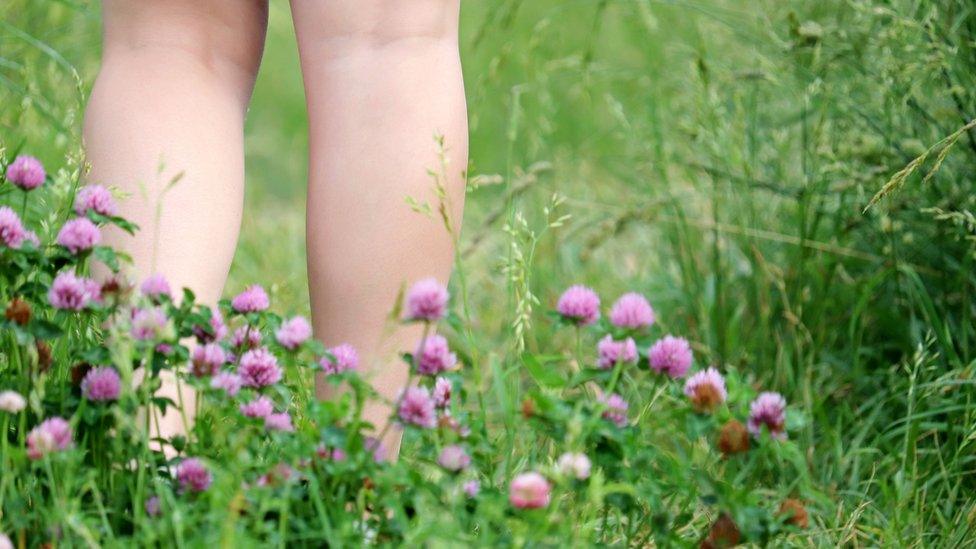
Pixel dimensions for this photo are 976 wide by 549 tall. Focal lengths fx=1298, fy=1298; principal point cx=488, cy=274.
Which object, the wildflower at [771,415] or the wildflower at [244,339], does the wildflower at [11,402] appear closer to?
the wildflower at [244,339]

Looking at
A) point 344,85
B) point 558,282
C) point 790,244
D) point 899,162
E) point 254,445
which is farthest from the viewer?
point 558,282

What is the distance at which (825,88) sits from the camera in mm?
2162

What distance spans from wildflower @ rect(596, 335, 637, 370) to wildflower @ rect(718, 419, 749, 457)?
0.12m

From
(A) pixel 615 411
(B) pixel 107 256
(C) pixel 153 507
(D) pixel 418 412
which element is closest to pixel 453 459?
(D) pixel 418 412

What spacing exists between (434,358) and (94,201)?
1.26 ft

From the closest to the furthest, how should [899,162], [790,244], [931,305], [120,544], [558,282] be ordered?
1. [120,544]
2. [931,305]
3. [899,162]
4. [790,244]
5. [558,282]

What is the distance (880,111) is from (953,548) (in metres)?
0.90

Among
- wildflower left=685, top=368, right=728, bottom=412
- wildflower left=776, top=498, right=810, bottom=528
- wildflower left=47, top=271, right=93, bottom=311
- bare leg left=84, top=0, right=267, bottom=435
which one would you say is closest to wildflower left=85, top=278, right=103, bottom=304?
wildflower left=47, top=271, right=93, bottom=311

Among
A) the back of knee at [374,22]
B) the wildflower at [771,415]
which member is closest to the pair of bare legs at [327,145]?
the back of knee at [374,22]

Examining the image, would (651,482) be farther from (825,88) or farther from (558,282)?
(558,282)

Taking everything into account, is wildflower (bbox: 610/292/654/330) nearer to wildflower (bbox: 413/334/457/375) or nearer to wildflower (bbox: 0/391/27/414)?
wildflower (bbox: 413/334/457/375)

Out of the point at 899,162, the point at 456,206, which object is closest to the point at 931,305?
the point at 899,162

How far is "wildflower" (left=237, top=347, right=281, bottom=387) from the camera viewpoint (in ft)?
4.27

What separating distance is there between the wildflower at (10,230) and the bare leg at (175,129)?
0.22 m
